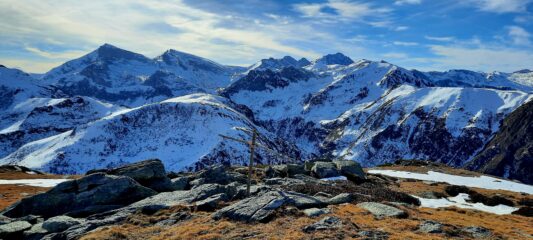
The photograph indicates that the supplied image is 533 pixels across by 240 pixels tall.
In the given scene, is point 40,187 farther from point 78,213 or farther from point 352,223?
point 352,223

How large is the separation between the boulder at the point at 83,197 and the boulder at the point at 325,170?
27.6 metres

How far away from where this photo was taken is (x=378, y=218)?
98.1 ft

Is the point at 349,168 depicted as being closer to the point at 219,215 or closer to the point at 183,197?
the point at 183,197

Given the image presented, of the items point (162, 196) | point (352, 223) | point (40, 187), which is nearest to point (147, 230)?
point (162, 196)

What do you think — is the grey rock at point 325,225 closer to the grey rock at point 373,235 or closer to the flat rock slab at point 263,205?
the grey rock at point 373,235

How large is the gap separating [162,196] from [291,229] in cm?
1689

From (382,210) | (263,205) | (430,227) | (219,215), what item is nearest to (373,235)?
(430,227)

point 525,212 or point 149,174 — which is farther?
point 525,212

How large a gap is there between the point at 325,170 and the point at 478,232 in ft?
109

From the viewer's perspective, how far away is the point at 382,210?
31.8 m

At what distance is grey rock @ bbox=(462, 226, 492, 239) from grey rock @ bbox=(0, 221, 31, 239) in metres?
33.0

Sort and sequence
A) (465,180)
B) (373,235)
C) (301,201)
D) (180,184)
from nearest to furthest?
(373,235) → (301,201) → (180,184) → (465,180)

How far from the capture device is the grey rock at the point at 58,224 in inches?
1255

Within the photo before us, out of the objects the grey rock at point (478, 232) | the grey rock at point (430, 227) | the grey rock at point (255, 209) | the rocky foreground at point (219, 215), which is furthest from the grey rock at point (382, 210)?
the grey rock at point (255, 209)
